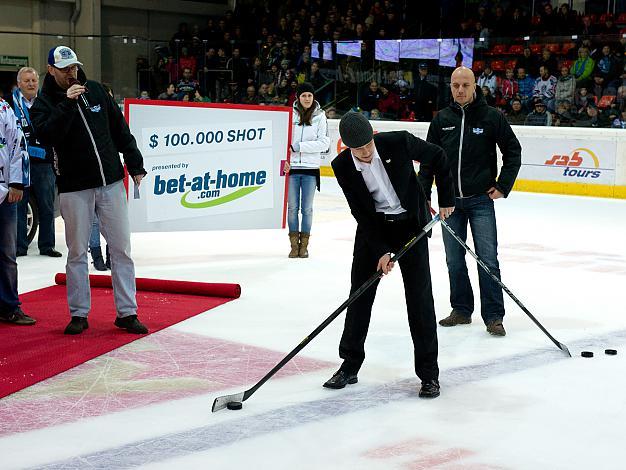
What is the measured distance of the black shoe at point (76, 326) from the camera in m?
5.49

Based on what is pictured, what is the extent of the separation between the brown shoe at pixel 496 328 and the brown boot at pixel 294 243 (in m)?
3.07

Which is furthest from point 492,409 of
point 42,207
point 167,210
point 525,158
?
point 525,158

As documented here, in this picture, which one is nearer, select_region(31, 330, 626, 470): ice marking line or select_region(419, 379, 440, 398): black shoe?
select_region(31, 330, 626, 470): ice marking line

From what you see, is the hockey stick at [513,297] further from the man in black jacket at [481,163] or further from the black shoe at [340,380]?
the black shoe at [340,380]

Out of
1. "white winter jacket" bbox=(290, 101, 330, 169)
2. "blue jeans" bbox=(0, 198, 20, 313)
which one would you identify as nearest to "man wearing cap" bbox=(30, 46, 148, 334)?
"blue jeans" bbox=(0, 198, 20, 313)

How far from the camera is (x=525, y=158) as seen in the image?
45.1 ft

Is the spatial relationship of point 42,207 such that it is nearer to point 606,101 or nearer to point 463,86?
point 463,86

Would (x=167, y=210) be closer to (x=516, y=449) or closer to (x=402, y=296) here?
(x=402, y=296)

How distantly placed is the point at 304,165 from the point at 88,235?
128 inches

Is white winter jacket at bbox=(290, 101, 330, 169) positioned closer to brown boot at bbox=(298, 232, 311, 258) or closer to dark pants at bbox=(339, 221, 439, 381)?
brown boot at bbox=(298, 232, 311, 258)

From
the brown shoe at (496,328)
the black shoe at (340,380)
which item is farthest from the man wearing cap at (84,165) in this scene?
the brown shoe at (496,328)

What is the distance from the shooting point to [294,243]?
28.0 feet

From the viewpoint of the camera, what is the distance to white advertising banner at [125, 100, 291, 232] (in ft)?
27.6

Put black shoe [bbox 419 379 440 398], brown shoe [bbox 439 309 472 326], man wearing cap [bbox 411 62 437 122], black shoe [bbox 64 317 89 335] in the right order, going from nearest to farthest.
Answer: black shoe [bbox 419 379 440 398] → black shoe [bbox 64 317 89 335] → brown shoe [bbox 439 309 472 326] → man wearing cap [bbox 411 62 437 122]
